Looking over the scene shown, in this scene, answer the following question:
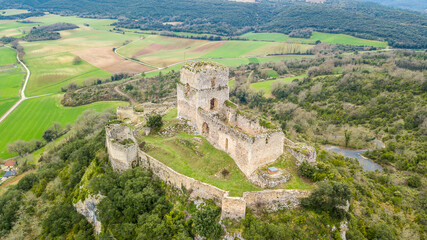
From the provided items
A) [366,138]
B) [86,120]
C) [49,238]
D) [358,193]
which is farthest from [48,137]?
[366,138]

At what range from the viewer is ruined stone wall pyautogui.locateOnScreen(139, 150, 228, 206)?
1969 centimetres

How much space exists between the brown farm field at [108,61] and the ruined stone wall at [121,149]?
58415 millimetres

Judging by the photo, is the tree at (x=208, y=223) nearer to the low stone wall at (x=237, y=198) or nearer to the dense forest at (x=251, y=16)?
the low stone wall at (x=237, y=198)

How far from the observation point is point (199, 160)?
2381cm

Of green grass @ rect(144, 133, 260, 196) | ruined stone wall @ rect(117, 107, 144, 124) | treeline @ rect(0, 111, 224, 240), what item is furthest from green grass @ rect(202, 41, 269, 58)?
green grass @ rect(144, 133, 260, 196)

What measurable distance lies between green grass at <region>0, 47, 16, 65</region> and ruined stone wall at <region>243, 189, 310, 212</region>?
334 ft

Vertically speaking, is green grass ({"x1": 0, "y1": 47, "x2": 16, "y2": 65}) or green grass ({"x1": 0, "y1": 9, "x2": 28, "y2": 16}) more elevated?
green grass ({"x1": 0, "y1": 9, "x2": 28, "y2": 16})

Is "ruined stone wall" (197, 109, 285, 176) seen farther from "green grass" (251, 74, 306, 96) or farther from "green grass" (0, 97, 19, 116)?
"green grass" (0, 97, 19, 116)

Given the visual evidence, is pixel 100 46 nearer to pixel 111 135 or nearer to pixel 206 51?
pixel 206 51

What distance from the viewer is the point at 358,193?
25.5 meters

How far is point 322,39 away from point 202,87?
9066 cm

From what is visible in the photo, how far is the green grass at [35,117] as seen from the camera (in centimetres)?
5159

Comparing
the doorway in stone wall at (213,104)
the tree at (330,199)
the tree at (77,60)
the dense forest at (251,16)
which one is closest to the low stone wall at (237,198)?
the tree at (330,199)

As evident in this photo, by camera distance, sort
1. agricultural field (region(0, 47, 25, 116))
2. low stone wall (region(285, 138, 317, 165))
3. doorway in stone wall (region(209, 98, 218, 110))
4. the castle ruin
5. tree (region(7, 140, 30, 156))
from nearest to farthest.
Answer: the castle ruin → low stone wall (region(285, 138, 317, 165)) → doorway in stone wall (region(209, 98, 218, 110)) → tree (region(7, 140, 30, 156)) → agricultural field (region(0, 47, 25, 116))
